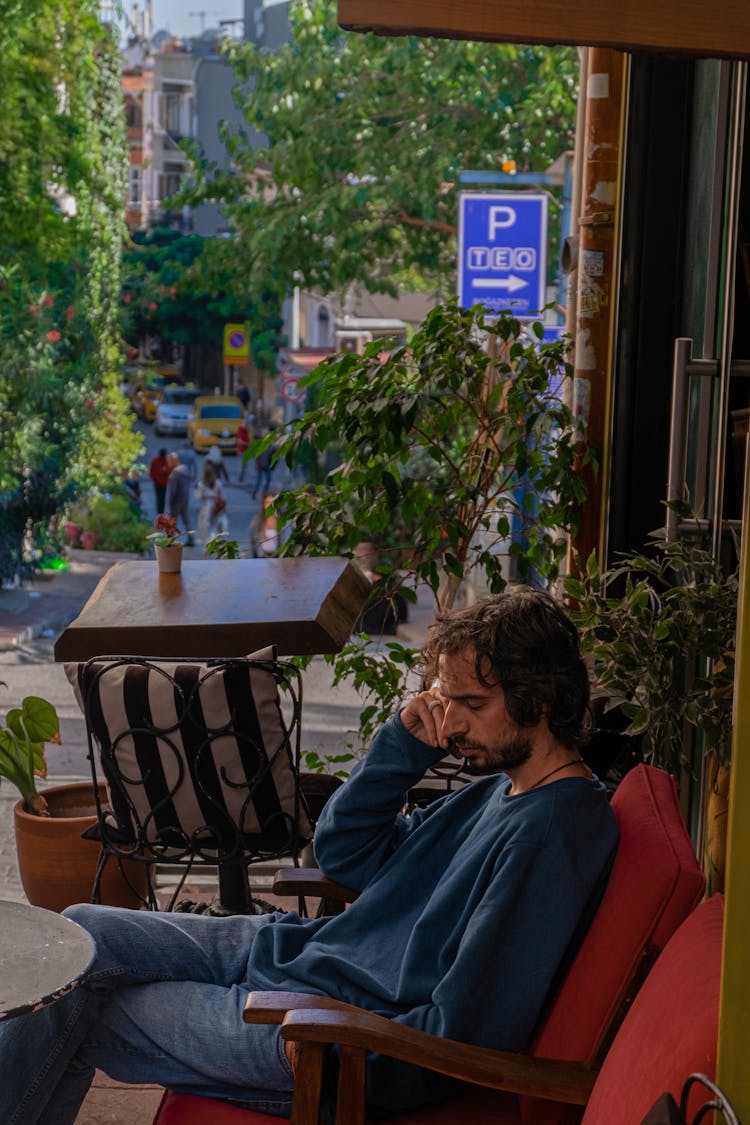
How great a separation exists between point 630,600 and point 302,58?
1575 cm

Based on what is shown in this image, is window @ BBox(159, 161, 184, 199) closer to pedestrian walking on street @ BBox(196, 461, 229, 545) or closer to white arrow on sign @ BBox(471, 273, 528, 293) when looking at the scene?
pedestrian walking on street @ BBox(196, 461, 229, 545)

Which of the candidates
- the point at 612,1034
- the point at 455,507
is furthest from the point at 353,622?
the point at 612,1034

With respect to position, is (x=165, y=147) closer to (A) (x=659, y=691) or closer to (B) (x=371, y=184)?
(B) (x=371, y=184)

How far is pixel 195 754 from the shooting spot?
3.60 meters

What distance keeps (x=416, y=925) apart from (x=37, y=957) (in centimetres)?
66

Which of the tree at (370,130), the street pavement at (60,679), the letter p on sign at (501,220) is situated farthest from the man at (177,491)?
the letter p on sign at (501,220)

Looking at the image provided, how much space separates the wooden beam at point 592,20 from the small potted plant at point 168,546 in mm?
3122

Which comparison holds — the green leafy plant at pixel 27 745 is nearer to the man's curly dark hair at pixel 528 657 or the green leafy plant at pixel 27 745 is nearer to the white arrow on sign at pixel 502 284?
the man's curly dark hair at pixel 528 657

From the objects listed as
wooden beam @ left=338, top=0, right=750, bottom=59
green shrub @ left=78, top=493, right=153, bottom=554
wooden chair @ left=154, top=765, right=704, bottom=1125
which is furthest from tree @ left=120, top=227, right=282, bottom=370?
wooden beam @ left=338, top=0, right=750, bottom=59

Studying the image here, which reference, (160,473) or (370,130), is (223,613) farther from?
(160,473)

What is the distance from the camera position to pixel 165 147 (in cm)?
6875

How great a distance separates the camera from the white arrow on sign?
40.0 feet

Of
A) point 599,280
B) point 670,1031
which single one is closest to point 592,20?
point 670,1031

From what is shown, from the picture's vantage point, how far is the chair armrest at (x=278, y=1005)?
2.43 m
